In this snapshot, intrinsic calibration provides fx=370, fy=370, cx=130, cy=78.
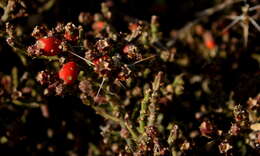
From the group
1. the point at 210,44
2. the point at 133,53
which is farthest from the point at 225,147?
the point at 210,44

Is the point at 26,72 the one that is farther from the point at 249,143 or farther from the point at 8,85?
the point at 249,143

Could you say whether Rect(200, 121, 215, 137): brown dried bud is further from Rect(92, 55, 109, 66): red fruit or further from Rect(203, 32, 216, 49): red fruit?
Rect(203, 32, 216, 49): red fruit

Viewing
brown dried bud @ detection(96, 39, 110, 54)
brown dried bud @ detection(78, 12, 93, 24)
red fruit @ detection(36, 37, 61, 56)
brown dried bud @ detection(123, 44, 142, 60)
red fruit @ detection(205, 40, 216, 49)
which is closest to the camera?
red fruit @ detection(36, 37, 61, 56)

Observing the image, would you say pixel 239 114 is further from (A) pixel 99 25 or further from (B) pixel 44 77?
(A) pixel 99 25

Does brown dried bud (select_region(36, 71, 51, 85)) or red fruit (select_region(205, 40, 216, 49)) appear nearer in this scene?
brown dried bud (select_region(36, 71, 51, 85))

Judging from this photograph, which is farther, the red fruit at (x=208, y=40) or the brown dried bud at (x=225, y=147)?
the red fruit at (x=208, y=40)

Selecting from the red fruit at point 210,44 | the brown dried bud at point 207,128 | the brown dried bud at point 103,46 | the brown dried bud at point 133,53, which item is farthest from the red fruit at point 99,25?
the red fruit at point 210,44

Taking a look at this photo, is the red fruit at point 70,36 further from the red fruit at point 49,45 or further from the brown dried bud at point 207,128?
the brown dried bud at point 207,128

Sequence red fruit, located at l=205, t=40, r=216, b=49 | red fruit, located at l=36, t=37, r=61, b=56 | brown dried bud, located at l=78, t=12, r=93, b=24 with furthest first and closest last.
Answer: red fruit, located at l=205, t=40, r=216, b=49, brown dried bud, located at l=78, t=12, r=93, b=24, red fruit, located at l=36, t=37, r=61, b=56

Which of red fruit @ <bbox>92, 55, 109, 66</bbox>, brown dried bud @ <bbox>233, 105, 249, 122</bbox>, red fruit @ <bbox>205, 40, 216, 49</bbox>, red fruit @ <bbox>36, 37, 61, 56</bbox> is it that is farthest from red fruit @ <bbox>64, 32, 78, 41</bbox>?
red fruit @ <bbox>205, 40, 216, 49</bbox>
